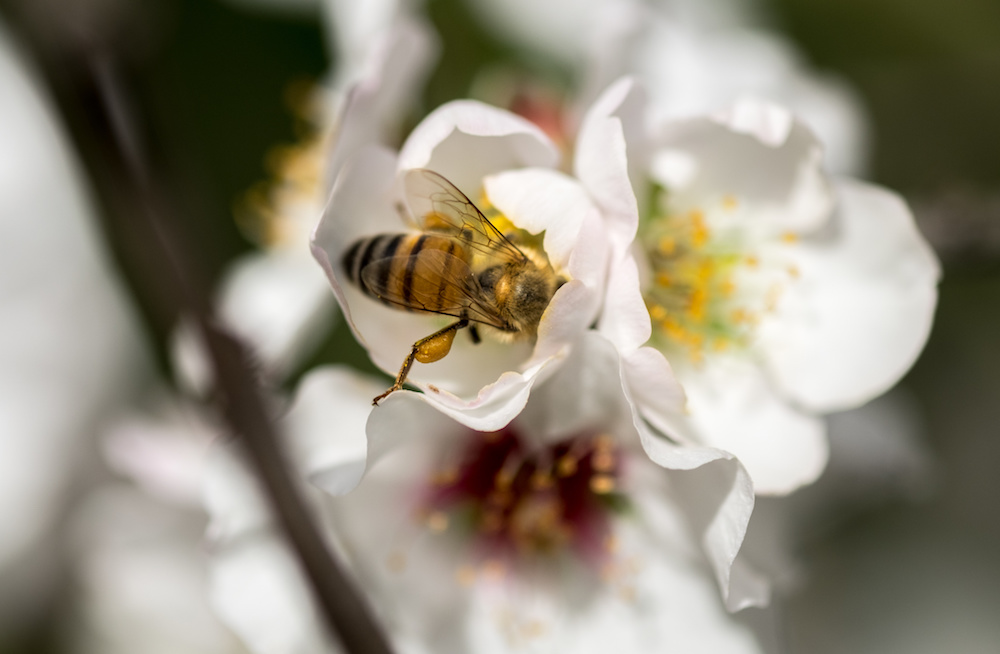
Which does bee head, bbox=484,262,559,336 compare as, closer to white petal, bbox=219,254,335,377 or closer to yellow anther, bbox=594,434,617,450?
yellow anther, bbox=594,434,617,450

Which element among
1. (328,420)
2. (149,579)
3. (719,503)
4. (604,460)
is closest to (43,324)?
(149,579)

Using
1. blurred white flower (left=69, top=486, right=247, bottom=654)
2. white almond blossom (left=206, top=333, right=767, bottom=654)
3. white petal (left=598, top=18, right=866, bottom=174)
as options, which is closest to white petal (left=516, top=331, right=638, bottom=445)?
white almond blossom (left=206, top=333, right=767, bottom=654)

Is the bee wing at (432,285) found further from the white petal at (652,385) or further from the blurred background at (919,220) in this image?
the blurred background at (919,220)

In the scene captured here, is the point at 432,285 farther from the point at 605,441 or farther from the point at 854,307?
the point at 854,307

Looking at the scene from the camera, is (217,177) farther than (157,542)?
Yes

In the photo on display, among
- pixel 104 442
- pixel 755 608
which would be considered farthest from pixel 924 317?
pixel 104 442

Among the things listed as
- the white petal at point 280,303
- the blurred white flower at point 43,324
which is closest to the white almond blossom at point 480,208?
the white petal at point 280,303

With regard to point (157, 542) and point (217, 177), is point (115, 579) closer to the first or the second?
point (157, 542)

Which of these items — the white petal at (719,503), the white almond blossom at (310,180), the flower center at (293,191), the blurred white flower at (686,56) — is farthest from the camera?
the flower center at (293,191)
